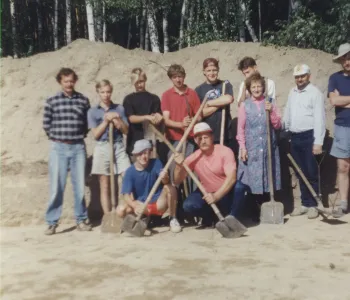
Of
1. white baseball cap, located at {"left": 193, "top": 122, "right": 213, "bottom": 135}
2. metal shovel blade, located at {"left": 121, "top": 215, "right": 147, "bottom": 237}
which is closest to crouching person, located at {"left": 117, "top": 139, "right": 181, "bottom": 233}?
metal shovel blade, located at {"left": 121, "top": 215, "right": 147, "bottom": 237}

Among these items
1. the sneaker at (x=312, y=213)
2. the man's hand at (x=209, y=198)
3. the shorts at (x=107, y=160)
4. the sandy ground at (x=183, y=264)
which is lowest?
the sandy ground at (x=183, y=264)

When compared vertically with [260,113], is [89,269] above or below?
below

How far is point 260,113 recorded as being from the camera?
22.5 feet

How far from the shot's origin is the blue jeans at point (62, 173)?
6.70 meters

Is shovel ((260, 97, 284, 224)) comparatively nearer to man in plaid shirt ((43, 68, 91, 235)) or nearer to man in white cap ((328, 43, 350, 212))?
man in white cap ((328, 43, 350, 212))

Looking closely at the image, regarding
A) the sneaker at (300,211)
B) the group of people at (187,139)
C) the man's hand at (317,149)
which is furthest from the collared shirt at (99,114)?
the sneaker at (300,211)

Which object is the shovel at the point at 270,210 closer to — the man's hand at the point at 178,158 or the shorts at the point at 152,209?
the man's hand at the point at 178,158

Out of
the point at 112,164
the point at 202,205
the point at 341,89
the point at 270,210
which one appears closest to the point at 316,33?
the point at 341,89

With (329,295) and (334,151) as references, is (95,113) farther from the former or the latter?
(329,295)

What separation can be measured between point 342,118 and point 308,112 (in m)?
0.43

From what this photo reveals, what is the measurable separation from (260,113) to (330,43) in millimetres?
6430

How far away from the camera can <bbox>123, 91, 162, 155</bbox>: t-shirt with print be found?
6727 mm

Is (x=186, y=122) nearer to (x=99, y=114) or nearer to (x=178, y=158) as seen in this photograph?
(x=178, y=158)

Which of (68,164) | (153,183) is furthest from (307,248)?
(68,164)
